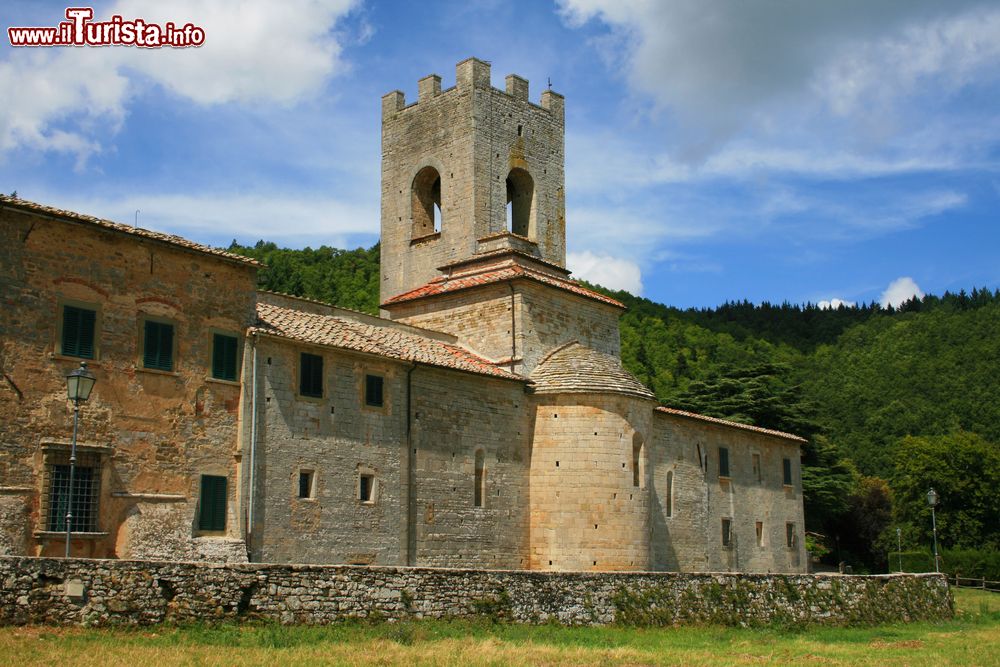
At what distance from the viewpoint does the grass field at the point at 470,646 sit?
13305mm

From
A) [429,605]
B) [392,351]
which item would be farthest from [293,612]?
[392,351]

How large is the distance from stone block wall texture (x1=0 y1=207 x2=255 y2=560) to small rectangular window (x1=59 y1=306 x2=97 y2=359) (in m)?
0.14

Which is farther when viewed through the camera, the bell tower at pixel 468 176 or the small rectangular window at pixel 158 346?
the bell tower at pixel 468 176

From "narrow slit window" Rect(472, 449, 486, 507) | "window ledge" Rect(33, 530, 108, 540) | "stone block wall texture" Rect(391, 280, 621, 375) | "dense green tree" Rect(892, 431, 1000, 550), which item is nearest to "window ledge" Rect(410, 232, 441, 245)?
"stone block wall texture" Rect(391, 280, 621, 375)

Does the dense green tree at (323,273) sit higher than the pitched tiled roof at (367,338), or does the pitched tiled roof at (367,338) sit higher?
the dense green tree at (323,273)

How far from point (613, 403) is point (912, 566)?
32.6m

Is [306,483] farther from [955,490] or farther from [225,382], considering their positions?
[955,490]

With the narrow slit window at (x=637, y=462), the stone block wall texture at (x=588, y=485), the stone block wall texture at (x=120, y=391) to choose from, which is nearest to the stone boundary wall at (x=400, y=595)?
the stone block wall texture at (x=588, y=485)

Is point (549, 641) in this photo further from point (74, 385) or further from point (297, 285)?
point (297, 285)

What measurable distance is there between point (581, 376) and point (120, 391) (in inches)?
507

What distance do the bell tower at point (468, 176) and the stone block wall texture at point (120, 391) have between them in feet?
41.0

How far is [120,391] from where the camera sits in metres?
20.3

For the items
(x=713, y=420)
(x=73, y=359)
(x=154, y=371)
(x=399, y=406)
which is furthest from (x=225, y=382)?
(x=713, y=420)

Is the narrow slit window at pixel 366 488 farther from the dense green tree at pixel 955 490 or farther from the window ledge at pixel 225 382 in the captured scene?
the dense green tree at pixel 955 490
